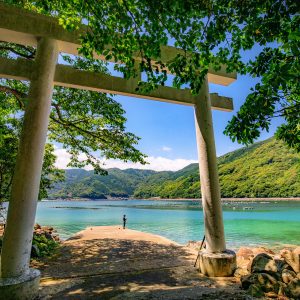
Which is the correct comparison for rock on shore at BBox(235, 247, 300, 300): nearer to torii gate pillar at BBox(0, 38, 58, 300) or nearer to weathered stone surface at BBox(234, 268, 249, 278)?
weathered stone surface at BBox(234, 268, 249, 278)

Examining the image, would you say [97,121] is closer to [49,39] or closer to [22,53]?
[22,53]

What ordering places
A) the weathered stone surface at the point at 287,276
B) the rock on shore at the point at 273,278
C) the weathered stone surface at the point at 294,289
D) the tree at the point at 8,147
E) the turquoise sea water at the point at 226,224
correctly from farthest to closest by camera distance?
the turquoise sea water at the point at 226,224 < the tree at the point at 8,147 < the weathered stone surface at the point at 287,276 < the rock on shore at the point at 273,278 < the weathered stone surface at the point at 294,289

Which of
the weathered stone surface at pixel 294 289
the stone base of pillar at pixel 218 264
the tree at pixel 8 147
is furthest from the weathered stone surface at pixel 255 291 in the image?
the tree at pixel 8 147

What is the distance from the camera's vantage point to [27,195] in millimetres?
3869

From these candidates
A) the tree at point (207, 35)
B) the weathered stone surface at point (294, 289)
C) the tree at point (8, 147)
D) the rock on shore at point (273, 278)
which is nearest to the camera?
the tree at point (207, 35)

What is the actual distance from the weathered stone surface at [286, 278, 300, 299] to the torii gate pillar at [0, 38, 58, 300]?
3989 millimetres

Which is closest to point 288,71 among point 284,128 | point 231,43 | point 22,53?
point 231,43

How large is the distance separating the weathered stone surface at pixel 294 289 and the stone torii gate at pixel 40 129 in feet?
4.08

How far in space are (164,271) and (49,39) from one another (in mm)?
5391

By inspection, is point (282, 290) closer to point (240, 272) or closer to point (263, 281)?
point (263, 281)

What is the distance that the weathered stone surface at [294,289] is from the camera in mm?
3619

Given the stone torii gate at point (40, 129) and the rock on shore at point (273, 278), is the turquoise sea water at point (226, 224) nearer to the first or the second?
the rock on shore at point (273, 278)

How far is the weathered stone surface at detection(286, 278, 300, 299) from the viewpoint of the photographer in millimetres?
3619

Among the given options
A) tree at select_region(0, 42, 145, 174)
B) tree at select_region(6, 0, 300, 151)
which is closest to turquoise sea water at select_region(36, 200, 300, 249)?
tree at select_region(0, 42, 145, 174)
